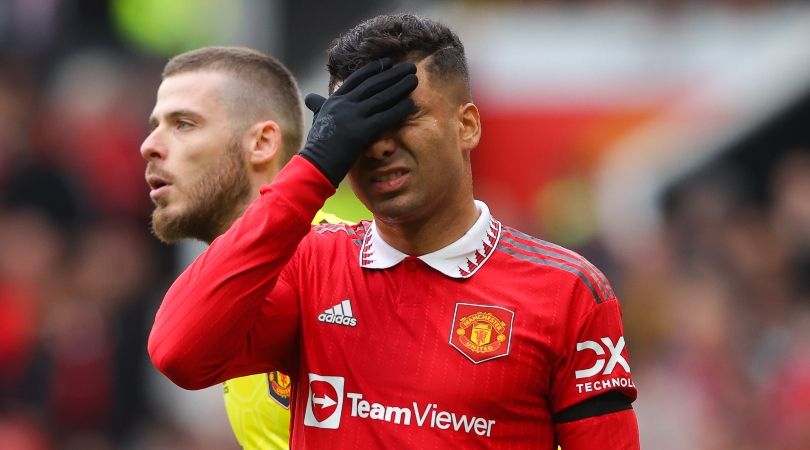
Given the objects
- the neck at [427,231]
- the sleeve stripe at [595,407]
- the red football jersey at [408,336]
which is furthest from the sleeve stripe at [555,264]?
the sleeve stripe at [595,407]

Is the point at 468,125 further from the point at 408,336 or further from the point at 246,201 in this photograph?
the point at 246,201

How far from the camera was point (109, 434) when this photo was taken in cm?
975

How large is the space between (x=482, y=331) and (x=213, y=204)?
52.7 inches

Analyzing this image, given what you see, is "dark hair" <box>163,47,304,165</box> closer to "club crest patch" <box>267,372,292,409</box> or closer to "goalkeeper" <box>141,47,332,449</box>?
"goalkeeper" <box>141,47,332,449</box>

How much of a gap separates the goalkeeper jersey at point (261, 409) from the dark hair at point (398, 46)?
0.96 metres

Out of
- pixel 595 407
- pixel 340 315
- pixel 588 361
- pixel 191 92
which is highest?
pixel 191 92

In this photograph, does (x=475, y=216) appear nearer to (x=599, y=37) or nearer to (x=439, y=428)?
(x=439, y=428)

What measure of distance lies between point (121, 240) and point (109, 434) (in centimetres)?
154

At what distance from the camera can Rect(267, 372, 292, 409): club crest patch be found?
14.1 ft

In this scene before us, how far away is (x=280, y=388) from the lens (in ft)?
14.3

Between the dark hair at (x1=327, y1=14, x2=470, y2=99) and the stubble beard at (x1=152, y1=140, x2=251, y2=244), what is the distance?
3.13ft

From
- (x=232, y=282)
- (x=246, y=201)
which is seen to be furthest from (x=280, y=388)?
(x=232, y=282)

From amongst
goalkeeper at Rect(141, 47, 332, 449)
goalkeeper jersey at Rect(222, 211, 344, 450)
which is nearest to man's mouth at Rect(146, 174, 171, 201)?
goalkeeper at Rect(141, 47, 332, 449)

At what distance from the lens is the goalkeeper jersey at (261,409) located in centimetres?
437
